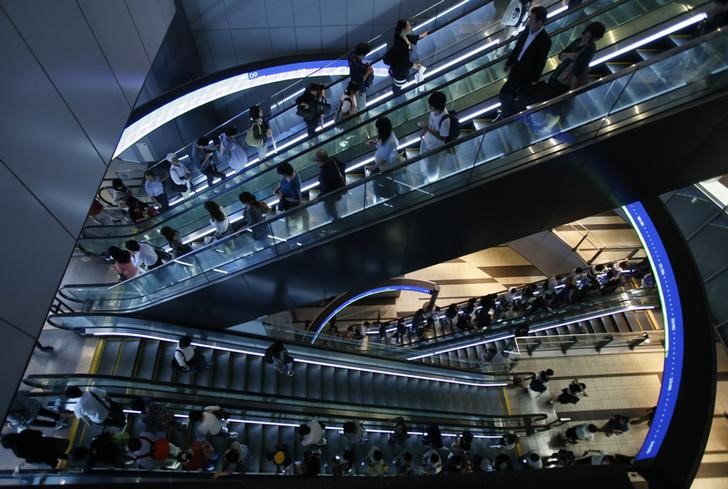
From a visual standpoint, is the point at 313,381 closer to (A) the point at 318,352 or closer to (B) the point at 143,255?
(A) the point at 318,352

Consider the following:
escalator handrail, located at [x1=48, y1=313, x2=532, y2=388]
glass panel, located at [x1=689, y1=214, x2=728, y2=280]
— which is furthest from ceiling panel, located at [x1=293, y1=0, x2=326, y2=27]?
glass panel, located at [x1=689, y1=214, x2=728, y2=280]

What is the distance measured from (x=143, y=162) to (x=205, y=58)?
3951 mm

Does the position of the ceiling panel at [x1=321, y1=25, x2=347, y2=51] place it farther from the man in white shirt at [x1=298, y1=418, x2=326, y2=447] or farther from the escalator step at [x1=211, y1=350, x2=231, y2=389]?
the man in white shirt at [x1=298, y1=418, x2=326, y2=447]

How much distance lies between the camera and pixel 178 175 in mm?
8461

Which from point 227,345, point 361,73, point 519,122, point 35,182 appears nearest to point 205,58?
point 361,73

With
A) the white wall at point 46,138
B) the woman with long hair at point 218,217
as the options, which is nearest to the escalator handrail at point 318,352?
the woman with long hair at point 218,217

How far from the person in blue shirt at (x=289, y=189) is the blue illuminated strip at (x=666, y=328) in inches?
285

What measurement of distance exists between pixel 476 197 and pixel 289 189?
111 inches

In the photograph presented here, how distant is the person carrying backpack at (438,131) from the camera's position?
502cm

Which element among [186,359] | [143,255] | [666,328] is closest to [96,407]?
[186,359]

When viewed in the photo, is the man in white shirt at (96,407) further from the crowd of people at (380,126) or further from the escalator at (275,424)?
the crowd of people at (380,126)

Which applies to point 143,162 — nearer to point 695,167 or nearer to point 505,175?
point 505,175

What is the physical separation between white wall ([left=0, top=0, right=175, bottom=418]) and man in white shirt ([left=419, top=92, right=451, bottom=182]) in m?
3.99

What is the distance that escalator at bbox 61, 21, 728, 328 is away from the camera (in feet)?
14.2
